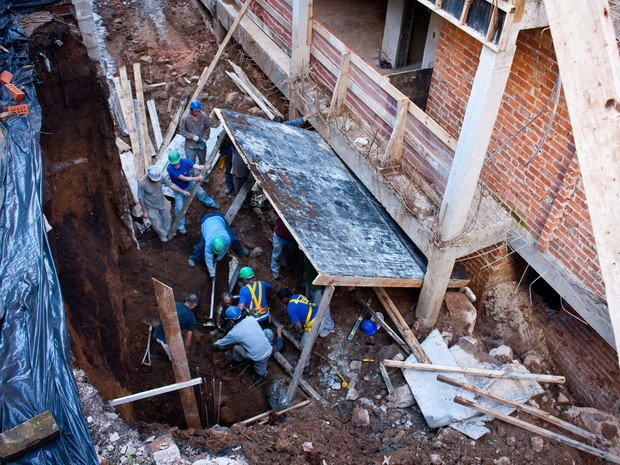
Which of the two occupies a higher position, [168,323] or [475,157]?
[475,157]

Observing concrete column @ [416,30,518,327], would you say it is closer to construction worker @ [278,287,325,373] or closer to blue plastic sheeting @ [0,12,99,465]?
construction worker @ [278,287,325,373]

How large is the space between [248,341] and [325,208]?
1.98m

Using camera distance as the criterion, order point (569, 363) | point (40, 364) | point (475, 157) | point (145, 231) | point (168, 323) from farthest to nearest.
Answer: point (145, 231) → point (569, 363) → point (475, 157) → point (168, 323) → point (40, 364)

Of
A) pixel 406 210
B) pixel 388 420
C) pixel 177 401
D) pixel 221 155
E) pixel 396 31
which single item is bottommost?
pixel 177 401

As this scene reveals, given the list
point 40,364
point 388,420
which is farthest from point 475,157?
point 40,364

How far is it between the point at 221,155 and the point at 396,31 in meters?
4.00

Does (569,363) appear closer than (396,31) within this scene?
Yes

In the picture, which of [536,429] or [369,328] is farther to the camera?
[369,328]

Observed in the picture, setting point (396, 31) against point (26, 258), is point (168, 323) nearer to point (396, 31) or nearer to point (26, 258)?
point (26, 258)

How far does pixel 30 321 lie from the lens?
488 centimetres

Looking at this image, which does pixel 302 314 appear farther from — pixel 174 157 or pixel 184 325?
pixel 174 157

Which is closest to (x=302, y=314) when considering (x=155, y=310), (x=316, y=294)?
(x=316, y=294)

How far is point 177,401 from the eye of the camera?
7.15 m

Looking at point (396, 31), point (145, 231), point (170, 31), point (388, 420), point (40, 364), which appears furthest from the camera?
point (170, 31)
